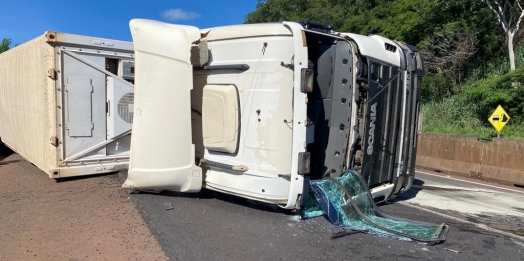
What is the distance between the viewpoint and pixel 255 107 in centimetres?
400

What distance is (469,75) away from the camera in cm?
1934

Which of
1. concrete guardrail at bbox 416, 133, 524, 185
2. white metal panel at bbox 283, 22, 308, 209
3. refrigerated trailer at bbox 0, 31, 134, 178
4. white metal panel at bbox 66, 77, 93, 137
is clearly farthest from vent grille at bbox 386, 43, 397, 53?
concrete guardrail at bbox 416, 133, 524, 185

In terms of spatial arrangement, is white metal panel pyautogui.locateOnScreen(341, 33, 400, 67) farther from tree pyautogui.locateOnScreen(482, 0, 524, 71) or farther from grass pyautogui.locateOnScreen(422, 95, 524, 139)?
tree pyautogui.locateOnScreen(482, 0, 524, 71)

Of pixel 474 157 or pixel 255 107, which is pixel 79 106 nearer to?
pixel 255 107

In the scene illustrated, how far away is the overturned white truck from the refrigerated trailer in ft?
5.54

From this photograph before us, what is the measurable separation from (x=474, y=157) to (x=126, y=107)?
27.5ft

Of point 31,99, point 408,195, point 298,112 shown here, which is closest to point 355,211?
point 298,112

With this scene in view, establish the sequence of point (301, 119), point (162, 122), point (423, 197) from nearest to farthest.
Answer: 1. point (301, 119)
2. point (162, 122)
3. point (423, 197)

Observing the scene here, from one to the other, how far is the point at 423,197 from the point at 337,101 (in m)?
2.81

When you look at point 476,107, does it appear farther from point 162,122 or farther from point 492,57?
point 162,122

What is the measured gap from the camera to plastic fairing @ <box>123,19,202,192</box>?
13.8ft

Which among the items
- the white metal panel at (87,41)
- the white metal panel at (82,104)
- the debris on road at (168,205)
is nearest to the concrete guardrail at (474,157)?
the debris on road at (168,205)

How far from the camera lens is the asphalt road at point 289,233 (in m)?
3.36

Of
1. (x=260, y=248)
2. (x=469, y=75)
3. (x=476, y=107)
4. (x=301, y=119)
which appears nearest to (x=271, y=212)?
(x=260, y=248)
